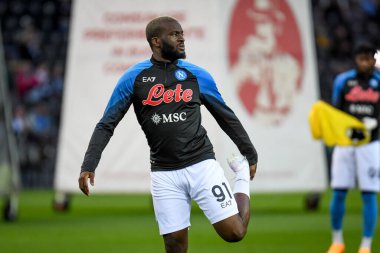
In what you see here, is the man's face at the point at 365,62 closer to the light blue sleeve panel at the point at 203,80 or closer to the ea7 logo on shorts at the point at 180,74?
the light blue sleeve panel at the point at 203,80

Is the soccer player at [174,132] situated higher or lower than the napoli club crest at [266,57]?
higher

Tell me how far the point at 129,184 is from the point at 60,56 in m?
10.8

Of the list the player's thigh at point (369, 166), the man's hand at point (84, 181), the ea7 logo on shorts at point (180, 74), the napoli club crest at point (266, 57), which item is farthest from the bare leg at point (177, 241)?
the napoli club crest at point (266, 57)

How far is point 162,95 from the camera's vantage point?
7.24 metres

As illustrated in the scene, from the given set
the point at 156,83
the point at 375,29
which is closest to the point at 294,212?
the point at 156,83

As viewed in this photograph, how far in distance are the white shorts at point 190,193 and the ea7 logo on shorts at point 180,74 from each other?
0.66 m

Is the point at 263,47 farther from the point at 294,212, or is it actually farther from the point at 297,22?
the point at 294,212

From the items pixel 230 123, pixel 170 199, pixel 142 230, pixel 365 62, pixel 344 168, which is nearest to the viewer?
pixel 170 199

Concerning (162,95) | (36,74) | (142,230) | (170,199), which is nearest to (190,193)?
(170,199)

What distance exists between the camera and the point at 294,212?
17.7 m

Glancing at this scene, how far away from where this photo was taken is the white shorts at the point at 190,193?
730 centimetres

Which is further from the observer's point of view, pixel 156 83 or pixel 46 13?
pixel 46 13

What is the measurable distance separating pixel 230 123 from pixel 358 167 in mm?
3927

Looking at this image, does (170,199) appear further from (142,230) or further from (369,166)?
(142,230)
